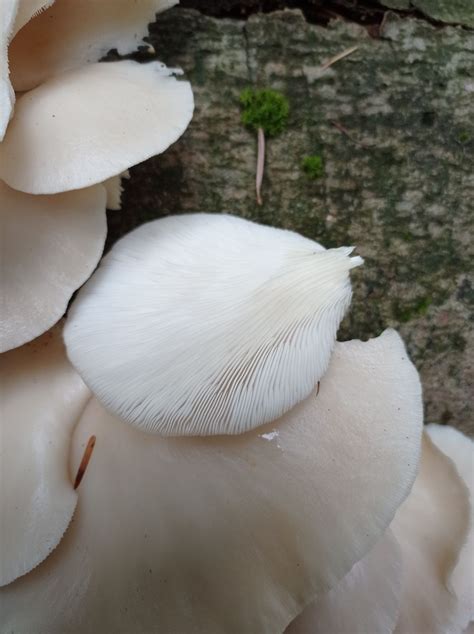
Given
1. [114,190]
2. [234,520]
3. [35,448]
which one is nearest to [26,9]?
[114,190]

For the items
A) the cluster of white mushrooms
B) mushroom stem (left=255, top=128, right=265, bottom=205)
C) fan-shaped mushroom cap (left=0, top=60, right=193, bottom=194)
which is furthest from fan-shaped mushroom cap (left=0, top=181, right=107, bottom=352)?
mushroom stem (left=255, top=128, right=265, bottom=205)

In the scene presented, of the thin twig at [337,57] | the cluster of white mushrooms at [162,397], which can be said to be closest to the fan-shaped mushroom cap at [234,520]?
the cluster of white mushrooms at [162,397]

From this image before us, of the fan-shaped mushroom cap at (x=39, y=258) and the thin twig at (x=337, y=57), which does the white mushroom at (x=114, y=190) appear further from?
the thin twig at (x=337, y=57)

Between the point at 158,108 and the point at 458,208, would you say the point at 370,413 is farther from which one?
the point at 158,108

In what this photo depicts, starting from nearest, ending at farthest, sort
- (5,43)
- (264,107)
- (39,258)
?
(5,43) < (39,258) < (264,107)

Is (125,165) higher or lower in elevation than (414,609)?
higher

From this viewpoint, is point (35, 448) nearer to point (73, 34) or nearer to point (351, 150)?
point (73, 34)

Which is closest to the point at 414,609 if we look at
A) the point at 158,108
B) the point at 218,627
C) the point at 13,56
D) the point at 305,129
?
the point at 218,627

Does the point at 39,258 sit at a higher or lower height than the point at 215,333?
higher
